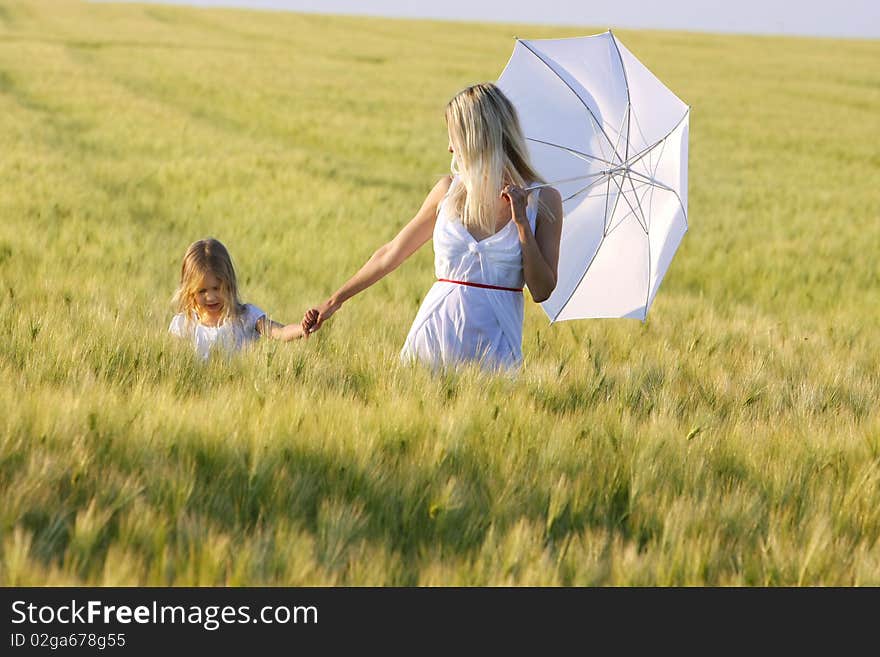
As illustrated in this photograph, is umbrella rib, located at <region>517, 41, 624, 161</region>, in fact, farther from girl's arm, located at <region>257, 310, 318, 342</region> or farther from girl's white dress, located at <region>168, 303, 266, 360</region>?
girl's white dress, located at <region>168, 303, 266, 360</region>

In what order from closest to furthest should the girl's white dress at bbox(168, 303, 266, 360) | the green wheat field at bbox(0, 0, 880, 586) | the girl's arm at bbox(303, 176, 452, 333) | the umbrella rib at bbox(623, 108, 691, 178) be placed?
the green wheat field at bbox(0, 0, 880, 586) < the girl's arm at bbox(303, 176, 452, 333) < the girl's white dress at bbox(168, 303, 266, 360) < the umbrella rib at bbox(623, 108, 691, 178)

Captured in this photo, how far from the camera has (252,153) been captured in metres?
11.8

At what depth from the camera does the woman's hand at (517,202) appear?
10.9 ft

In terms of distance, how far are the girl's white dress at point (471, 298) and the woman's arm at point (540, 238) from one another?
0.05 meters

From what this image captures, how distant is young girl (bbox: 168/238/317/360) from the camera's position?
3.71 metres

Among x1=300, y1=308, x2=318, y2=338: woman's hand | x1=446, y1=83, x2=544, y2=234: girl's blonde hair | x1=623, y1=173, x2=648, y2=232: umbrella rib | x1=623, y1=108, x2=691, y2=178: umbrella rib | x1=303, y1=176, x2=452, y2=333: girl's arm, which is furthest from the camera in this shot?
x1=623, y1=173, x2=648, y2=232: umbrella rib

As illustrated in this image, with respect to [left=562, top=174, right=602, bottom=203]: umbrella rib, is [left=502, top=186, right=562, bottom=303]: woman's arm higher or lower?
lower

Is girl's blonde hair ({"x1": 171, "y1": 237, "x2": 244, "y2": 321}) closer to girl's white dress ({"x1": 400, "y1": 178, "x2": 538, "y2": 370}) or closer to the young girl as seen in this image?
the young girl

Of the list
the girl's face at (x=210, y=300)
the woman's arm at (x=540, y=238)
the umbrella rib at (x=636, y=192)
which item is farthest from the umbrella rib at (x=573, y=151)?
the girl's face at (x=210, y=300)

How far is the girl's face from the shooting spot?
12.3 feet

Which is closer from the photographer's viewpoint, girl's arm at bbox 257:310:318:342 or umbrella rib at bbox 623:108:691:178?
girl's arm at bbox 257:310:318:342

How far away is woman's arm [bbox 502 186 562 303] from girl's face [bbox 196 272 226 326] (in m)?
1.20

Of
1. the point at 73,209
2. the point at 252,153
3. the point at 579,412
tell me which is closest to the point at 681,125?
the point at 579,412

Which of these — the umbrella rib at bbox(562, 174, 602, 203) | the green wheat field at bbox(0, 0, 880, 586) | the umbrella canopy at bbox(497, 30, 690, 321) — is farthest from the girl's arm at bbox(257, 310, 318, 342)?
the umbrella rib at bbox(562, 174, 602, 203)
